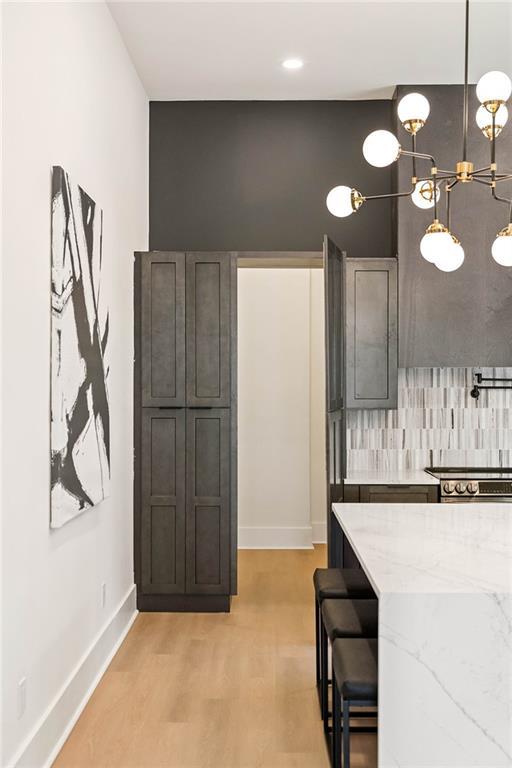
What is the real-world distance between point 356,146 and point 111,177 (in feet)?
6.23

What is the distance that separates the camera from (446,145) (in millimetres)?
4754

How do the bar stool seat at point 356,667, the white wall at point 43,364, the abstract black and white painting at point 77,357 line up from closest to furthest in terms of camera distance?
the bar stool seat at point 356,667, the white wall at point 43,364, the abstract black and white painting at point 77,357

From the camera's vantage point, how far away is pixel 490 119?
284 cm

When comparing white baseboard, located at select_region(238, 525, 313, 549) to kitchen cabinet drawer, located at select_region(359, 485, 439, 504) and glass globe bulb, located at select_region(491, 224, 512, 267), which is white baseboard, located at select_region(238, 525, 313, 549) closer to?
kitchen cabinet drawer, located at select_region(359, 485, 439, 504)

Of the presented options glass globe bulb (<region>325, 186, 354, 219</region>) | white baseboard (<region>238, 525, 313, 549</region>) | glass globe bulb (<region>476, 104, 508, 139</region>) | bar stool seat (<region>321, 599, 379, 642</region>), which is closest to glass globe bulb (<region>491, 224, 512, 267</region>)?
glass globe bulb (<region>476, 104, 508, 139</region>)

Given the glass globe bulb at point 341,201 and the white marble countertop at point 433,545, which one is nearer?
the white marble countertop at point 433,545

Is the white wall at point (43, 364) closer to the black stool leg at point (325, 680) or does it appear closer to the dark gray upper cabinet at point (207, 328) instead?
the dark gray upper cabinet at point (207, 328)

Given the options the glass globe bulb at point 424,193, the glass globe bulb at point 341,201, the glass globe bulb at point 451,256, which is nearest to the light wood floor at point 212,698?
the glass globe bulb at point 451,256

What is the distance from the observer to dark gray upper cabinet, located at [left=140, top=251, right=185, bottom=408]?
471 centimetres

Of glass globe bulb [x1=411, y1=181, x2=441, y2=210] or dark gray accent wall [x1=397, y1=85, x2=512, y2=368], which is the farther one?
dark gray accent wall [x1=397, y1=85, x2=512, y2=368]

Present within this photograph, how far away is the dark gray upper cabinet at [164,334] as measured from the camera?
4.71 metres

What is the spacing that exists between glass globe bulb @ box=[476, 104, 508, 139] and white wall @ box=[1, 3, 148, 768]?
160 centimetres

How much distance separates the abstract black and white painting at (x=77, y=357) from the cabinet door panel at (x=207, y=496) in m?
1.08

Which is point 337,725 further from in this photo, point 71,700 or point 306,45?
point 306,45
